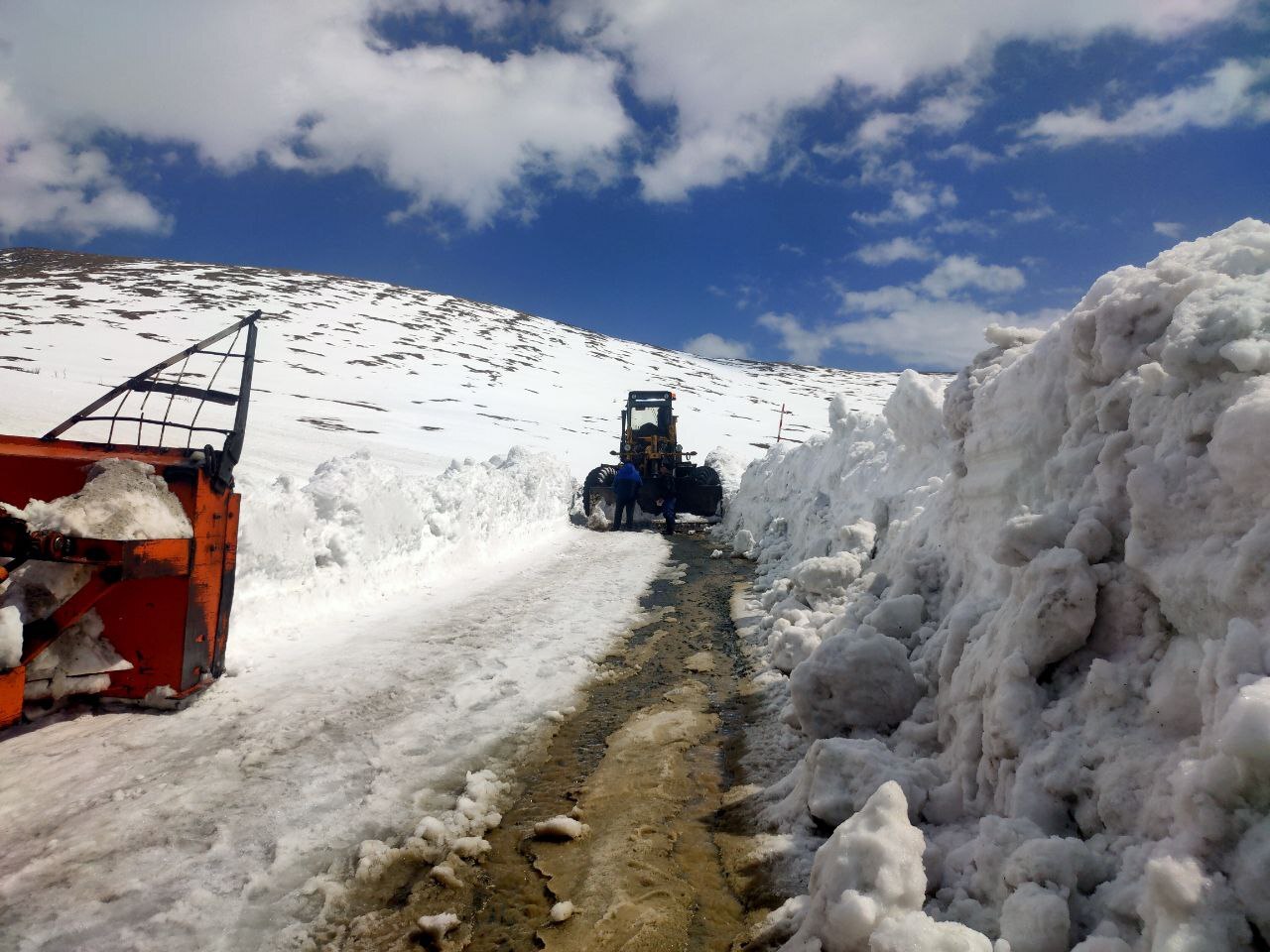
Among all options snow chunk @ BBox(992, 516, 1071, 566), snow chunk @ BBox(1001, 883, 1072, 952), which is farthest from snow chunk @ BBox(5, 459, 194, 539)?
snow chunk @ BBox(992, 516, 1071, 566)

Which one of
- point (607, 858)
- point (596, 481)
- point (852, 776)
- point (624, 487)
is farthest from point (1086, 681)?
point (596, 481)

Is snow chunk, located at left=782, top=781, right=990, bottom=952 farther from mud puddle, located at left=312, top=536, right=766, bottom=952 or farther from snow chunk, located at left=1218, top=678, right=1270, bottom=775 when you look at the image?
snow chunk, located at left=1218, top=678, right=1270, bottom=775

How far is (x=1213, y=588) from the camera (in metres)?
2.23

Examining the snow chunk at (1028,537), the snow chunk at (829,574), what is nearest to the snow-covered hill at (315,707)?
the snow chunk at (829,574)

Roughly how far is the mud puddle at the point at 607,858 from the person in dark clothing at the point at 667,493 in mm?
10723

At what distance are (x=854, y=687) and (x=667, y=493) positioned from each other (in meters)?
13.0

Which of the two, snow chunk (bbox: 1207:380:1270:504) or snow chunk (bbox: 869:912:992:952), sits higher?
snow chunk (bbox: 1207:380:1270:504)

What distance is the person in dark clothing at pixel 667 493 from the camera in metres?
15.8

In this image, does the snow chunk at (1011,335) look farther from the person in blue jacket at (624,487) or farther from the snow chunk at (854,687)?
the person in blue jacket at (624,487)

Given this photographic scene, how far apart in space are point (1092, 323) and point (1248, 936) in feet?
9.40

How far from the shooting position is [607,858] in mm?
3047

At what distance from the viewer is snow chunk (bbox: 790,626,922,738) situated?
368cm

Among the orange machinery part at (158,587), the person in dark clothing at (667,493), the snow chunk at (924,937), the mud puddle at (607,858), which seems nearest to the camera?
the snow chunk at (924,937)

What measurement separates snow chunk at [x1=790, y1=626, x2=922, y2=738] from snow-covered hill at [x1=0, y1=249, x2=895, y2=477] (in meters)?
11.9
